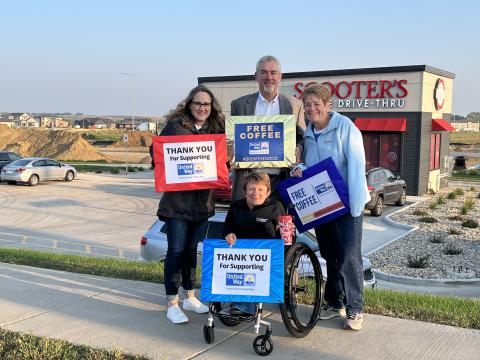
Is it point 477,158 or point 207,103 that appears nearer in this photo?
point 207,103

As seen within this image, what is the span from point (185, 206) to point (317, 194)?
45.4 inches

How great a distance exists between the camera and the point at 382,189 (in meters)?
20.2

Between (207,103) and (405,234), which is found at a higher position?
(207,103)

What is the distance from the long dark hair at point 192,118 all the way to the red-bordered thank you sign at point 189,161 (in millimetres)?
152

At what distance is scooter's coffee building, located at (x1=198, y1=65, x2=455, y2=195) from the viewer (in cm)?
2519

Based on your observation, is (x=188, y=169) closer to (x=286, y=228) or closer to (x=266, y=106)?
(x=266, y=106)

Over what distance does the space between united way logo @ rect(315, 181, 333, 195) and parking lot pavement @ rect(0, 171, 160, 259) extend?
921 cm

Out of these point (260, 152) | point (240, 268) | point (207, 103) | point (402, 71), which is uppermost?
point (402, 71)

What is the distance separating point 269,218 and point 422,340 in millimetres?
1502

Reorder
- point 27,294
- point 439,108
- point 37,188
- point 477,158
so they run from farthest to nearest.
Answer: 1. point 477,158
2. point 37,188
3. point 439,108
4. point 27,294

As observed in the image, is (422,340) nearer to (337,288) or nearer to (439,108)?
(337,288)

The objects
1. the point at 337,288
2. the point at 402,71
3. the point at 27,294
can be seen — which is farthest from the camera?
the point at 402,71

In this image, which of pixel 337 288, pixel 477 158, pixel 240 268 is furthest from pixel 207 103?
pixel 477 158

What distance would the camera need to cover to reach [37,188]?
2981 centimetres
